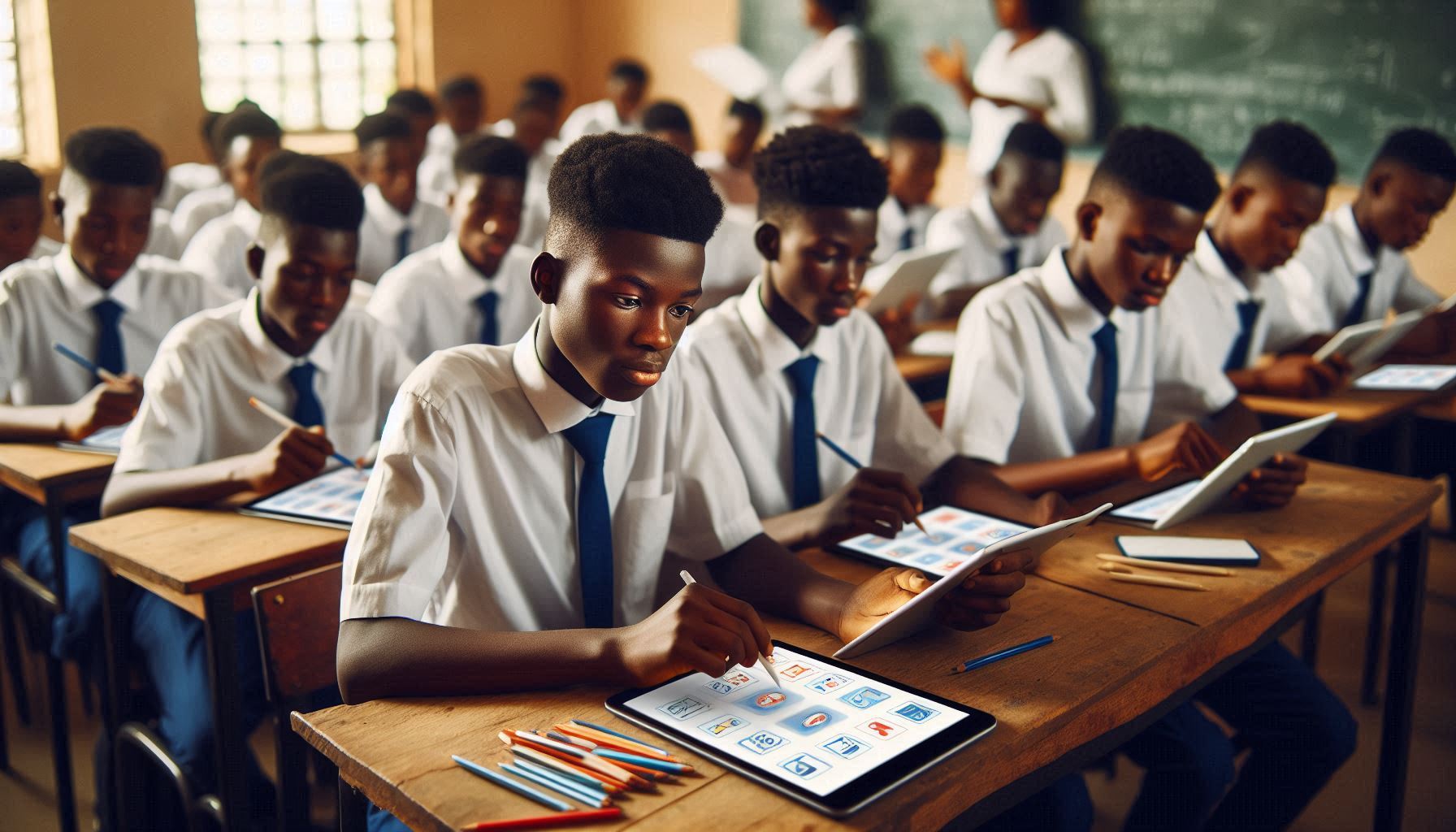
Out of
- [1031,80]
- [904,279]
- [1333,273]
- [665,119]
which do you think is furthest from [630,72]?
[1333,273]

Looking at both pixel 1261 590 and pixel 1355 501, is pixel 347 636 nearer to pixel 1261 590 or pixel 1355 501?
pixel 1261 590

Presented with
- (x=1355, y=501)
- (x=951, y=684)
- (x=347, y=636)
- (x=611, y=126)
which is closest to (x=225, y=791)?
(x=347, y=636)

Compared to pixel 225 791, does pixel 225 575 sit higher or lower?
higher

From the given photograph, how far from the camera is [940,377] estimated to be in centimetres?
322

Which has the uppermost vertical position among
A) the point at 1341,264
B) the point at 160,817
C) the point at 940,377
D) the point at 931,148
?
the point at 931,148

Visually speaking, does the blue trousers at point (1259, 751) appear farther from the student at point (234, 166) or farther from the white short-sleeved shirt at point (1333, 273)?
the student at point (234, 166)

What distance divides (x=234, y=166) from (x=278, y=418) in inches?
118

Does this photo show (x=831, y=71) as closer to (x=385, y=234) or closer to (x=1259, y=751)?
(x=385, y=234)

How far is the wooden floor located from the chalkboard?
2.38m

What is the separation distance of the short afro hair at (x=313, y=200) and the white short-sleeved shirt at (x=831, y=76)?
14.3ft

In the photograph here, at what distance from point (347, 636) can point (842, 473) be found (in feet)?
3.54

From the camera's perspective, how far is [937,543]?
169cm

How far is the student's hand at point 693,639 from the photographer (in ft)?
3.81

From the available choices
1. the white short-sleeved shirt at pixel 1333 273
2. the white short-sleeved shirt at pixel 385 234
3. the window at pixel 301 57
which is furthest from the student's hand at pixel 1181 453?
the window at pixel 301 57
